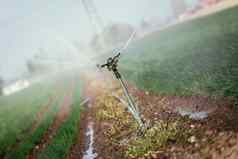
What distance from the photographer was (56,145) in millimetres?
11609

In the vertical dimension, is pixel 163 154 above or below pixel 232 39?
below

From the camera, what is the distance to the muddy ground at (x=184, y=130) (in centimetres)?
643

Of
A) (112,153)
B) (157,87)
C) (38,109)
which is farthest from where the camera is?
(38,109)

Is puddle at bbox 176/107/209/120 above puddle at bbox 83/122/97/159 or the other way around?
the other way around

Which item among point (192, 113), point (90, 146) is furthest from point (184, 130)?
point (90, 146)

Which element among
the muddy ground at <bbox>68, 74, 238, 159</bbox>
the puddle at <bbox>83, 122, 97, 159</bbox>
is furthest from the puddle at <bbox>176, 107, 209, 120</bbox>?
the puddle at <bbox>83, 122, 97, 159</bbox>

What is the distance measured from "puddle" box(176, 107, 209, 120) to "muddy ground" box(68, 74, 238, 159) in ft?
0.25

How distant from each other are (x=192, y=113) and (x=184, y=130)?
4.22ft

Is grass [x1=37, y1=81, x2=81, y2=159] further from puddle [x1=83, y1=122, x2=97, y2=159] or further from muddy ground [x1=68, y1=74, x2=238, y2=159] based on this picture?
puddle [x1=83, y1=122, x2=97, y2=159]

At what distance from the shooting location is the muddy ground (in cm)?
643

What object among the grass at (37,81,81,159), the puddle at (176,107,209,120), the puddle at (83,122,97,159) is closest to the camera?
the puddle at (176,107,209,120)

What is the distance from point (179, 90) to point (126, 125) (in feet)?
9.70

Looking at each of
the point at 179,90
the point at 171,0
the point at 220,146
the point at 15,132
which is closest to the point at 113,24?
the point at 171,0

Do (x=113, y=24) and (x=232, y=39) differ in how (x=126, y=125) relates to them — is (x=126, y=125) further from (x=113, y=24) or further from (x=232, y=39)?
(x=113, y=24)
